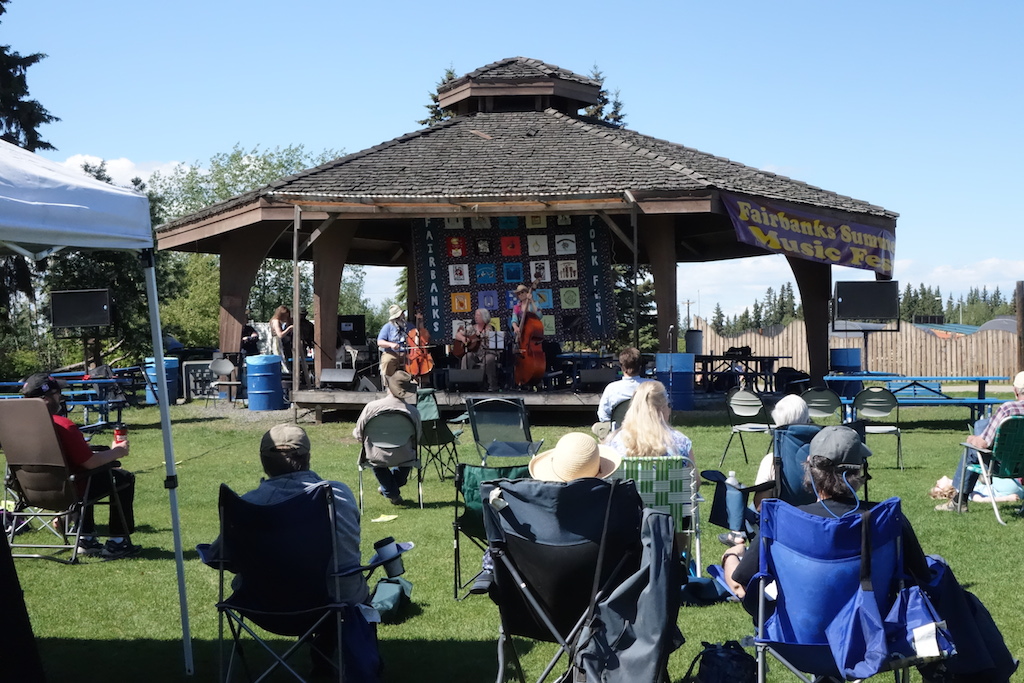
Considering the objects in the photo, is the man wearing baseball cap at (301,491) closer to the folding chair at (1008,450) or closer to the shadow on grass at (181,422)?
the folding chair at (1008,450)

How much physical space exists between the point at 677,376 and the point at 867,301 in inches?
157

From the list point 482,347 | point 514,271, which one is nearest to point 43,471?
point 482,347

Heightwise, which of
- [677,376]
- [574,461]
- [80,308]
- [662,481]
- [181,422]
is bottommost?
[181,422]

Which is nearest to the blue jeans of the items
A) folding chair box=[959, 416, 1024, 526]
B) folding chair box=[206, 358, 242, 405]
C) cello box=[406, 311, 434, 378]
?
folding chair box=[959, 416, 1024, 526]

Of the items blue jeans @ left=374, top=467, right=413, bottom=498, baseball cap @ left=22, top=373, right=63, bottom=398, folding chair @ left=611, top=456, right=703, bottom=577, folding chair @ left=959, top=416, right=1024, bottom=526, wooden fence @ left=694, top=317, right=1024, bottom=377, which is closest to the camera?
folding chair @ left=611, top=456, right=703, bottom=577

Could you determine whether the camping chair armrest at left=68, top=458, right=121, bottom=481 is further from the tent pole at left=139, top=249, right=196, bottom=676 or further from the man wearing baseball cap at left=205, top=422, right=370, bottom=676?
the man wearing baseball cap at left=205, top=422, right=370, bottom=676

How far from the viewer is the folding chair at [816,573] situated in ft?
11.6

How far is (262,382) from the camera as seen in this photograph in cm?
1648

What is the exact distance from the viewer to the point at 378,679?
426cm

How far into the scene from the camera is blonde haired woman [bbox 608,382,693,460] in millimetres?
5480

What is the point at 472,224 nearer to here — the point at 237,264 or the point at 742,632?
the point at 237,264

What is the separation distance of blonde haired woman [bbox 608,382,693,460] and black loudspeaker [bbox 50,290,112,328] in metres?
11.8

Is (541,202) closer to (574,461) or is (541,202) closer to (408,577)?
(408,577)

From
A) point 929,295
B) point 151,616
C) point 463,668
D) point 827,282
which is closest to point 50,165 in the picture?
point 151,616
